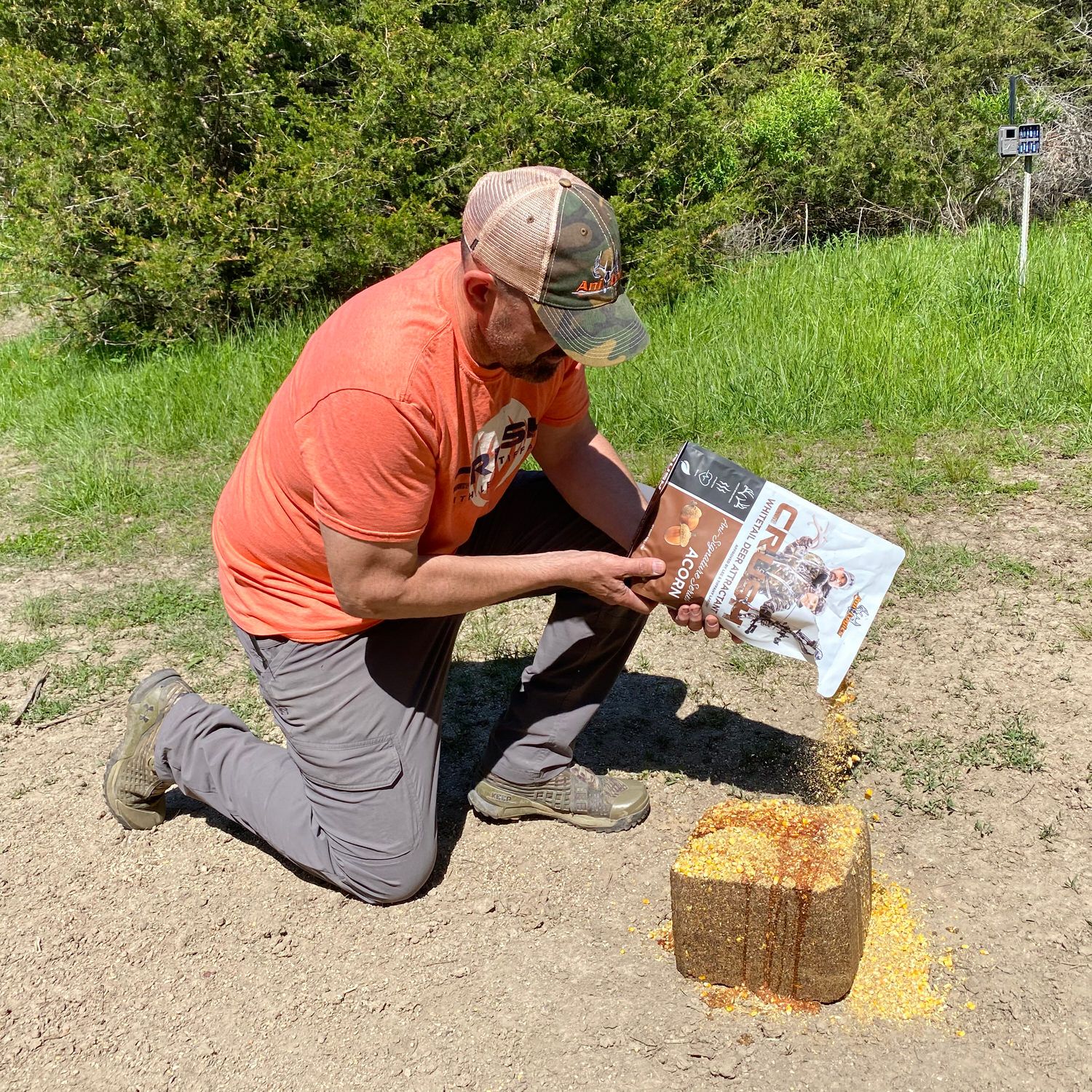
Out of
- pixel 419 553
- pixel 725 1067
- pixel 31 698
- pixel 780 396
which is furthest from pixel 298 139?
pixel 725 1067

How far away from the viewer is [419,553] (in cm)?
276

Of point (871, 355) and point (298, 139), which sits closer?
point (871, 355)

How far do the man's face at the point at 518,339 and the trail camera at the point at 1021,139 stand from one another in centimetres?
539

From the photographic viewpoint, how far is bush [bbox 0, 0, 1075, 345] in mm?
7355

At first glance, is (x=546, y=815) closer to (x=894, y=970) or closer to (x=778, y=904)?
(x=778, y=904)

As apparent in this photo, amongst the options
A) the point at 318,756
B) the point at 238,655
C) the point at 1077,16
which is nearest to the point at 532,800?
the point at 318,756

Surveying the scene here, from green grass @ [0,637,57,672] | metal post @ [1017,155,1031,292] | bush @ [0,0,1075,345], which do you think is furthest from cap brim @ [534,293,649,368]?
bush @ [0,0,1075,345]

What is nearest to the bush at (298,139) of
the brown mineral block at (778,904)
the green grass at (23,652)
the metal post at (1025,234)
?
the metal post at (1025,234)

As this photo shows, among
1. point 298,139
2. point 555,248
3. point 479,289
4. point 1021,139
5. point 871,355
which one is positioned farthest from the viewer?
point 298,139

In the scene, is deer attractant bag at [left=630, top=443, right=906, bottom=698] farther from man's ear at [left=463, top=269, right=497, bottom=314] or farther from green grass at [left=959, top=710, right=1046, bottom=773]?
green grass at [left=959, top=710, right=1046, bottom=773]

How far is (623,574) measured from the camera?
9.15 ft

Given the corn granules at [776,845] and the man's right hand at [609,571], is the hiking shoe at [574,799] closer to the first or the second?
the corn granules at [776,845]

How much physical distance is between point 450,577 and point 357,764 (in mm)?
593

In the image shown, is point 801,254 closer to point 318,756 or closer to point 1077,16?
point 318,756
